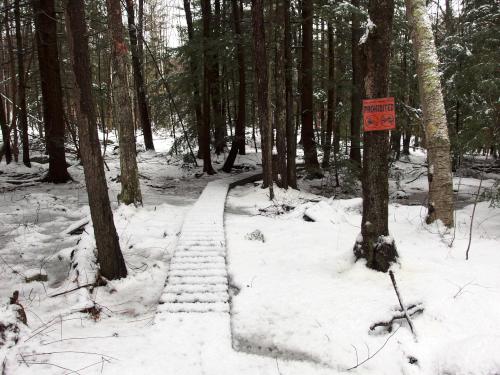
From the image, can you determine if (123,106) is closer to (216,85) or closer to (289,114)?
(289,114)

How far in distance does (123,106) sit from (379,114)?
5.66 meters

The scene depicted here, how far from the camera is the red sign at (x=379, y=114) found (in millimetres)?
4645

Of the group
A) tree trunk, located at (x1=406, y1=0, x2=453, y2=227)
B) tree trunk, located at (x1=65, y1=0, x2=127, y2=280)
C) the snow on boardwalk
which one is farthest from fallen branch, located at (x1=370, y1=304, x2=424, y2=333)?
tree trunk, located at (x1=65, y1=0, x2=127, y2=280)

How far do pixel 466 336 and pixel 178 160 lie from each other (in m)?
15.9

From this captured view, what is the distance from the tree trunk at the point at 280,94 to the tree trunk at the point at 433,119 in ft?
14.4

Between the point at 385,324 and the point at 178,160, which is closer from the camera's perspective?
the point at 385,324

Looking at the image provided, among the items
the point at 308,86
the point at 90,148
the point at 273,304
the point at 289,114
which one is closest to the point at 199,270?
the point at 273,304

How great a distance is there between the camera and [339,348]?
12.4 feet

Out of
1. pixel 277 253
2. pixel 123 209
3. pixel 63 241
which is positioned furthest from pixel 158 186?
pixel 277 253

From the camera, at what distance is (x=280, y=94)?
35.2ft

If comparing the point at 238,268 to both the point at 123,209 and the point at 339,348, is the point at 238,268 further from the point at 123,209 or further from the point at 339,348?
the point at 123,209

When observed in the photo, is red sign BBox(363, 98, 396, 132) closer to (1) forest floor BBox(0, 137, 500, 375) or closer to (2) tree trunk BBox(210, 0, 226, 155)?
(1) forest floor BBox(0, 137, 500, 375)

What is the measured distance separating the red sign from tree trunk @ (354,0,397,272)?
0.08 m

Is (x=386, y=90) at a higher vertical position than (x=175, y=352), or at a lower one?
higher
